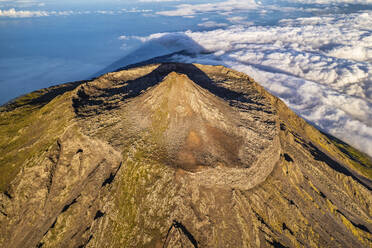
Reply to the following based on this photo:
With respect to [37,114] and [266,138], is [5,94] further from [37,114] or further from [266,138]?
[266,138]

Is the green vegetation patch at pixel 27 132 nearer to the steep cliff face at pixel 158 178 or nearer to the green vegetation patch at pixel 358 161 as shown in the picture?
the steep cliff face at pixel 158 178

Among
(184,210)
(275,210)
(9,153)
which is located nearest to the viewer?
(184,210)

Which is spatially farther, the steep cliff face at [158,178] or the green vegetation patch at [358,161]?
the green vegetation patch at [358,161]

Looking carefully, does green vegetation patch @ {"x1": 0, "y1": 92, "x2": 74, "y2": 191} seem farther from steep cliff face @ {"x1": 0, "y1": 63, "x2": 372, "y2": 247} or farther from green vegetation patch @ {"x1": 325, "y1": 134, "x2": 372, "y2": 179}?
green vegetation patch @ {"x1": 325, "y1": 134, "x2": 372, "y2": 179}

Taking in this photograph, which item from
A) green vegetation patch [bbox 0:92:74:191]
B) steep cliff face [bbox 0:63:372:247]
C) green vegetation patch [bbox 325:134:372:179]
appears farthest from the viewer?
green vegetation patch [bbox 325:134:372:179]

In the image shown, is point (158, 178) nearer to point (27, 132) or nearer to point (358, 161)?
point (27, 132)

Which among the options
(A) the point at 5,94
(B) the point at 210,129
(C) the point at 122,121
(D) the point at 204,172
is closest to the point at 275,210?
(D) the point at 204,172

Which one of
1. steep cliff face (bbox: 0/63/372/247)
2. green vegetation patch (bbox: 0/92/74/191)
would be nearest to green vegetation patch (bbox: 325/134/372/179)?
steep cliff face (bbox: 0/63/372/247)

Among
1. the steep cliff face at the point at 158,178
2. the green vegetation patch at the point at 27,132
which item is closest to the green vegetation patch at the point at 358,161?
the steep cliff face at the point at 158,178
